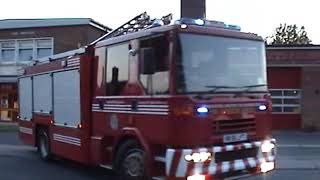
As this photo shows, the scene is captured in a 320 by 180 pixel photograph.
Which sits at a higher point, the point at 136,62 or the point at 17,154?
the point at 136,62

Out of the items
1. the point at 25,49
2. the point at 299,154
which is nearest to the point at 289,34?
the point at 25,49

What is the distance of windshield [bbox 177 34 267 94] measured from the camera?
31.0 feet

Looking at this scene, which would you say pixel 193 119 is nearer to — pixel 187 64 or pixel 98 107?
pixel 187 64

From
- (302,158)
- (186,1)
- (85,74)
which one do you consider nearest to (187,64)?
(85,74)

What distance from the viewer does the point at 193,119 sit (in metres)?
9.34

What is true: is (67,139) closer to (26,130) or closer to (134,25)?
(134,25)

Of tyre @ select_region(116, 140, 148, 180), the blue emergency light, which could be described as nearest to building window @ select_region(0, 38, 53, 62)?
tyre @ select_region(116, 140, 148, 180)

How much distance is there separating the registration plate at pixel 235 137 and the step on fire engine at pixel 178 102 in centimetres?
2

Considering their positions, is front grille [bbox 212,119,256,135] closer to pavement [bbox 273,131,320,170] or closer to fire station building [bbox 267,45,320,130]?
pavement [bbox 273,131,320,170]

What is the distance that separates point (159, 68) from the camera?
964 cm

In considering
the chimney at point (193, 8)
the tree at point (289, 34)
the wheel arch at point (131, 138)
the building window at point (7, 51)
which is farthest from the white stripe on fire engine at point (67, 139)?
the tree at point (289, 34)

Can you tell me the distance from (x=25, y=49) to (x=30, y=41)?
688 millimetres

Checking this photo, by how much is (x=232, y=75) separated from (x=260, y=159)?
162 cm

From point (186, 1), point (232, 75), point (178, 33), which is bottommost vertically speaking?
point (232, 75)
